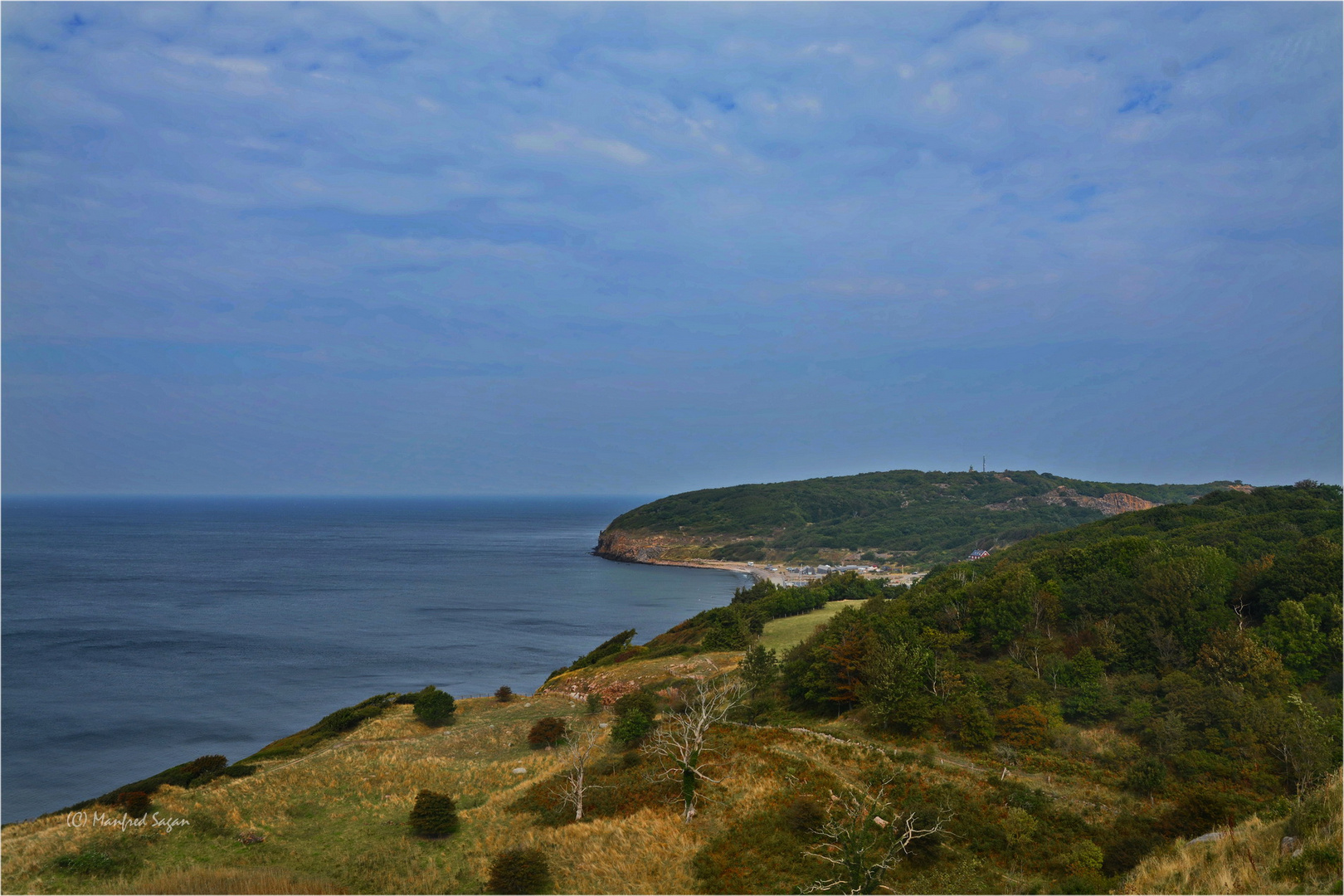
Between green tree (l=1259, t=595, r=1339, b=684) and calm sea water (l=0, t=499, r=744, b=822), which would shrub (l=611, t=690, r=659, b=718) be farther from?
green tree (l=1259, t=595, r=1339, b=684)

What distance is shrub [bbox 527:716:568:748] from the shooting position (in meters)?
36.8

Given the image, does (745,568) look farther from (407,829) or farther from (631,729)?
Result: (407,829)

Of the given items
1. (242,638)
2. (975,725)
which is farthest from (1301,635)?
(242,638)

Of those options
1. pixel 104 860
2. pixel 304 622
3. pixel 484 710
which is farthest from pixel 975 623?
pixel 304 622

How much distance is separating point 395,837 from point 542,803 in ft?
A: 17.8

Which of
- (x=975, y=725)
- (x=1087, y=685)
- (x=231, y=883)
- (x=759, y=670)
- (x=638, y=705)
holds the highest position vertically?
(x=1087, y=685)

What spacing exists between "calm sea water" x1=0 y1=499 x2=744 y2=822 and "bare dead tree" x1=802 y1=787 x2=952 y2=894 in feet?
137

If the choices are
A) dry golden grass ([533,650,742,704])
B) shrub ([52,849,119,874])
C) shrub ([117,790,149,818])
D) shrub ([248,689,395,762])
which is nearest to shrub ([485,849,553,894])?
shrub ([52,849,119,874])

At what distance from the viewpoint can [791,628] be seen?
6394 centimetres

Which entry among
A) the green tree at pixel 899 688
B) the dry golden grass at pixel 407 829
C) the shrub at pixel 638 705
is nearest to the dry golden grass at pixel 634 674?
the shrub at pixel 638 705

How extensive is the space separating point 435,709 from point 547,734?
8.23 metres

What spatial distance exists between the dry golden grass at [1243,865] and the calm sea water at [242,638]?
1993 inches

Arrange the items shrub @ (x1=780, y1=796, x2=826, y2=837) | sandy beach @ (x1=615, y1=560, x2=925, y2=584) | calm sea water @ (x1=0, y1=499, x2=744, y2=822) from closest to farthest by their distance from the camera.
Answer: shrub @ (x1=780, y1=796, x2=826, y2=837)
calm sea water @ (x1=0, y1=499, x2=744, y2=822)
sandy beach @ (x1=615, y1=560, x2=925, y2=584)

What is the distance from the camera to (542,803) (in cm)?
2761
